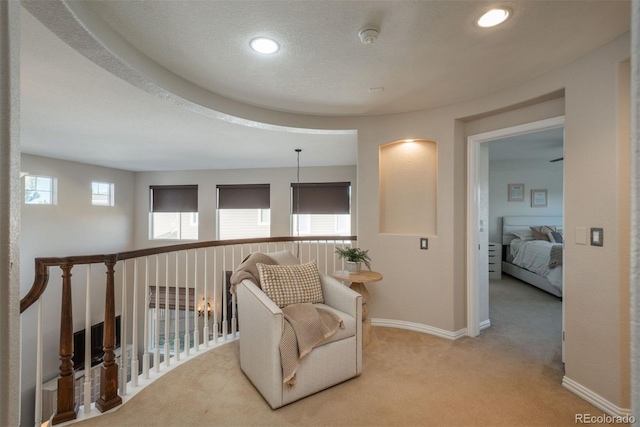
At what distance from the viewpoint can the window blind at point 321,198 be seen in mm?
6438

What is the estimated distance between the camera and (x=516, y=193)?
6.18 meters

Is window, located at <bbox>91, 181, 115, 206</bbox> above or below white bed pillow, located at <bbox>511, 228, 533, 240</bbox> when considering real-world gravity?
above

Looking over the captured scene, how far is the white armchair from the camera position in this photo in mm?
1923

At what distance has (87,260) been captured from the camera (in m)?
1.83

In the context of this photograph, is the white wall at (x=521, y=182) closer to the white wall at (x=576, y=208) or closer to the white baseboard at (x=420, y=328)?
the white wall at (x=576, y=208)

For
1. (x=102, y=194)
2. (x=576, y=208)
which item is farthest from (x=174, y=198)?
(x=576, y=208)

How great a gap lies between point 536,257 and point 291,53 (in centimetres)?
515

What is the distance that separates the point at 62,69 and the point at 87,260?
1.56m

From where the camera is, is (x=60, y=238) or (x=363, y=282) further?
(x=60, y=238)

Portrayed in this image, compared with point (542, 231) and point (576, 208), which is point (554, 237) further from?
point (576, 208)

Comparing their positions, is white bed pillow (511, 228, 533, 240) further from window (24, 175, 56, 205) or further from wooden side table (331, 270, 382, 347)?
window (24, 175, 56, 205)

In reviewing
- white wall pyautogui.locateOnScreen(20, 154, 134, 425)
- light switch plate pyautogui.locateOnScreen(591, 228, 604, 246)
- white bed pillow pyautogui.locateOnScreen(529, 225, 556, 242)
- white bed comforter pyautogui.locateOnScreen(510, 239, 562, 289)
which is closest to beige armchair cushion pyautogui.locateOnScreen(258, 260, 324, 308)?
light switch plate pyautogui.locateOnScreen(591, 228, 604, 246)

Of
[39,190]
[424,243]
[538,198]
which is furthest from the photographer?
[538,198]

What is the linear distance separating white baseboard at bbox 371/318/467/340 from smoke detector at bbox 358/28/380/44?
2.74 m
